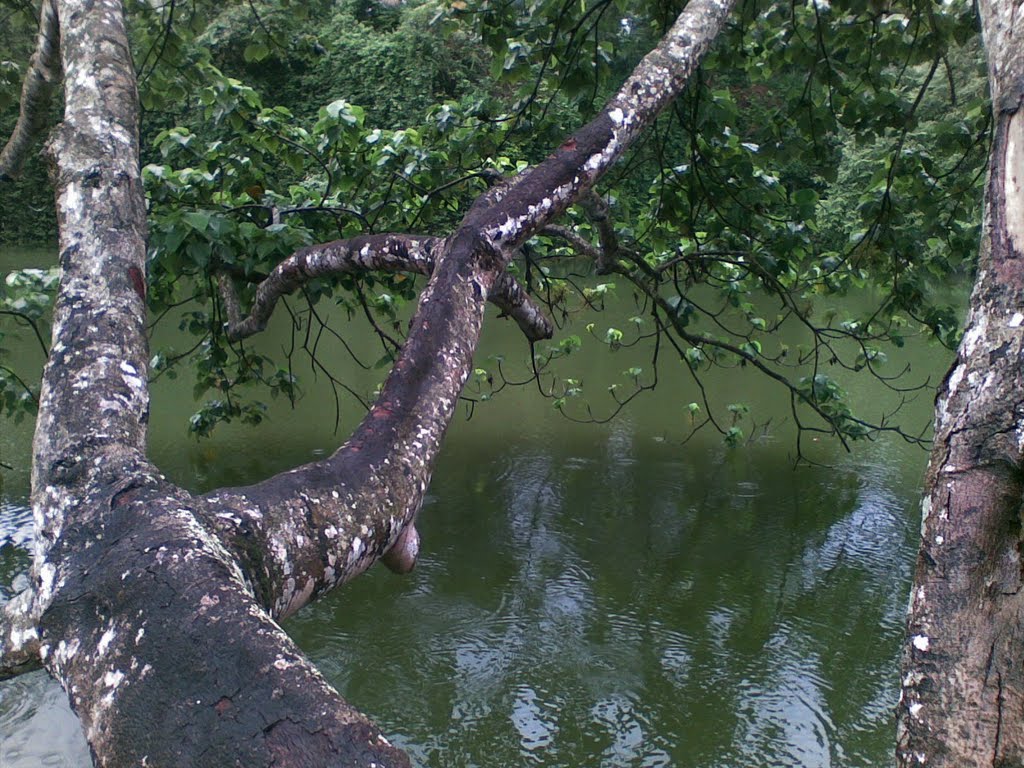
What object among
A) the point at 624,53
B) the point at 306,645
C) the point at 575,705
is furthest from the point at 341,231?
the point at 575,705

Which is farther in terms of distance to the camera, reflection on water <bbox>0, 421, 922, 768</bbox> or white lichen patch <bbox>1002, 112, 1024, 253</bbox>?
reflection on water <bbox>0, 421, 922, 768</bbox>

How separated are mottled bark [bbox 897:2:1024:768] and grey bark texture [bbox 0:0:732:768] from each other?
546mm

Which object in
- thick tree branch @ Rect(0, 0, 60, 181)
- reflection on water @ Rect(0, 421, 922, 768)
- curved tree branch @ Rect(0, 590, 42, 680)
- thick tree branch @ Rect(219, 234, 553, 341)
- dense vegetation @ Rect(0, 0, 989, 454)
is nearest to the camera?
curved tree branch @ Rect(0, 590, 42, 680)

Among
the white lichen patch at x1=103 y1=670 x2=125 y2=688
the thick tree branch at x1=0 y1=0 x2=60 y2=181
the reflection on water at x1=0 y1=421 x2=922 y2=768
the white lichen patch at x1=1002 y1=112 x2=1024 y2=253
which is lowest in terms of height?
the reflection on water at x1=0 y1=421 x2=922 y2=768

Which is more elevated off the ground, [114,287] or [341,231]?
[341,231]

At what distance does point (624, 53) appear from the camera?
16.3 ft

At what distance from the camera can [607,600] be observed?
523 centimetres

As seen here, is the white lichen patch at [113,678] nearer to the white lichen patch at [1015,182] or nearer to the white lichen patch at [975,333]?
the white lichen patch at [975,333]

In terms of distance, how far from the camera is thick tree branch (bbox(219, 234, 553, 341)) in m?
2.16

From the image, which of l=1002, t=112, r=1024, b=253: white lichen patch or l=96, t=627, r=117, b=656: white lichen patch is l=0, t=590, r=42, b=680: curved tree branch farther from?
l=1002, t=112, r=1024, b=253: white lichen patch

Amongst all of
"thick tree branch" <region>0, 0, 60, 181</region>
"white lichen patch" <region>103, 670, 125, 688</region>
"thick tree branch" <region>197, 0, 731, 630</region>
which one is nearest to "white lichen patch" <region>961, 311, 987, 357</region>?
"thick tree branch" <region>197, 0, 731, 630</region>

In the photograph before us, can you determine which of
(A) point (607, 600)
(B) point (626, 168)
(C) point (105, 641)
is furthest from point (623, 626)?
(C) point (105, 641)

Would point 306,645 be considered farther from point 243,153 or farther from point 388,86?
point 388,86

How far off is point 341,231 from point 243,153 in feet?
2.81
